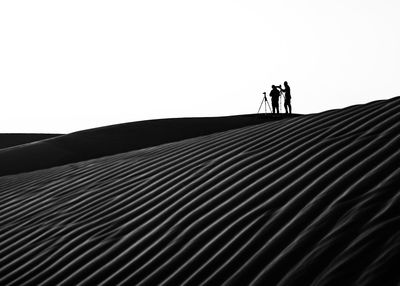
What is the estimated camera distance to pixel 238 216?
4.74 m

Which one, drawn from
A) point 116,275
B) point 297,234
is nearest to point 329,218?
point 297,234

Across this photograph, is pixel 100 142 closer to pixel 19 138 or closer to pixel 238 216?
pixel 19 138

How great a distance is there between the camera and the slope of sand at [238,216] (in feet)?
11.8

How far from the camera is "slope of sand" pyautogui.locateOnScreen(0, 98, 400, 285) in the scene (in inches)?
142

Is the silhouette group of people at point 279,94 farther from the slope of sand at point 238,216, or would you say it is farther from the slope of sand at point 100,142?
the slope of sand at point 238,216

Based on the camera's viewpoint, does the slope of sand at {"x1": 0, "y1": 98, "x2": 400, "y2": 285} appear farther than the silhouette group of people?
No

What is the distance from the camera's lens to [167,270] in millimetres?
4250

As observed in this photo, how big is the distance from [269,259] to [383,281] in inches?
35.5

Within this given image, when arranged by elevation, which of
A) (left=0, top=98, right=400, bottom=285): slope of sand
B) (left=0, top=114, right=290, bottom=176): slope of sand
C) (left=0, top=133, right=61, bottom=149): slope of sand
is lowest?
(left=0, top=133, right=61, bottom=149): slope of sand

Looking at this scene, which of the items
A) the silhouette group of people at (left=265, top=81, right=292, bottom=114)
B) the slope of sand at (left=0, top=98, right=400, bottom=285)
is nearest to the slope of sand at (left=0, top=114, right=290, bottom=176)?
the silhouette group of people at (left=265, top=81, right=292, bottom=114)

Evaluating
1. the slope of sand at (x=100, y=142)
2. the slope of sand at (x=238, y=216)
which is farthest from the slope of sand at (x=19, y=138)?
the slope of sand at (x=238, y=216)

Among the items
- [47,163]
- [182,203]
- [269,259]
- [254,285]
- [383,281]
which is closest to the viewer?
[383,281]

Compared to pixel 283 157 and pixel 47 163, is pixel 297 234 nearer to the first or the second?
pixel 283 157

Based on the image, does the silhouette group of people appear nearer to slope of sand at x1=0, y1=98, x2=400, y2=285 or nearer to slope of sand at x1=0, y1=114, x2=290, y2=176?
slope of sand at x1=0, y1=114, x2=290, y2=176
